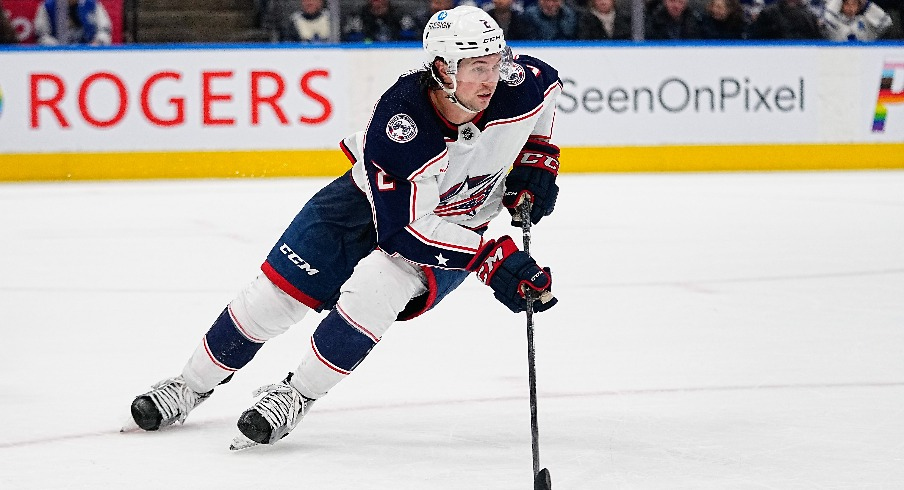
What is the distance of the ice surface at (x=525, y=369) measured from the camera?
239 centimetres

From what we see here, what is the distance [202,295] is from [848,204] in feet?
12.1

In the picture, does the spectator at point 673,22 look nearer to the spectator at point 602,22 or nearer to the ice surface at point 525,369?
the spectator at point 602,22

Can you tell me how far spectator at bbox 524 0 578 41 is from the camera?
28.9ft

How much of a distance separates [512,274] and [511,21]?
6.68 m

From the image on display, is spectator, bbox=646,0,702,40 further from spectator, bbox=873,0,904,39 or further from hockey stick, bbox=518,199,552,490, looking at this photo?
hockey stick, bbox=518,199,552,490

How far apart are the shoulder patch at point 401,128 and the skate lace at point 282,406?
1.72 ft

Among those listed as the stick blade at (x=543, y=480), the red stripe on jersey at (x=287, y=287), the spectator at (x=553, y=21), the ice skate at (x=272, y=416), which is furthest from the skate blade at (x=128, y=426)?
the spectator at (x=553, y=21)

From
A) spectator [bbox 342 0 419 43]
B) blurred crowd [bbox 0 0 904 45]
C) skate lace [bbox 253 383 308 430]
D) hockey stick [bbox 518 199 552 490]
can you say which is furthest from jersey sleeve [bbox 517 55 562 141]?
spectator [bbox 342 0 419 43]

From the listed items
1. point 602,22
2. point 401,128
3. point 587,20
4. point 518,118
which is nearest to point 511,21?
point 587,20

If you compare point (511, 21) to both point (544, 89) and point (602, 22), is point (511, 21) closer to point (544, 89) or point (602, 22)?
point (602, 22)

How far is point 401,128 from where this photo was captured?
8.00 feet

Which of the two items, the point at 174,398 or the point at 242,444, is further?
the point at 174,398

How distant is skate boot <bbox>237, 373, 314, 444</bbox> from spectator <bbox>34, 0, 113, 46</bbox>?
21.0 feet

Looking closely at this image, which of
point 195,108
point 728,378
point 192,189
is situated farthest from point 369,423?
point 195,108
